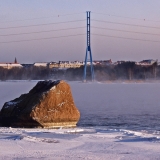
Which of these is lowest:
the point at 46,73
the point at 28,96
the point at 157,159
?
the point at 157,159

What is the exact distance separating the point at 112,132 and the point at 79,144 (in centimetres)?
229

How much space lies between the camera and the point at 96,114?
58.3 ft

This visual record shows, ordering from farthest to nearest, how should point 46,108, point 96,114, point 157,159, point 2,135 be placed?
point 96,114 → point 46,108 → point 2,135 → point 157,159

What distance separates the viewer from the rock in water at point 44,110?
1330cm

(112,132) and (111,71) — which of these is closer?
(112,132)

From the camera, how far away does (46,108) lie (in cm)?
1364

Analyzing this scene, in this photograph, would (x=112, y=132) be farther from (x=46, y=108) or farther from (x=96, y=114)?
(x=96, y=114)

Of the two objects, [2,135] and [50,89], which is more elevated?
[50,89]

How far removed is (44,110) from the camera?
44.5ft

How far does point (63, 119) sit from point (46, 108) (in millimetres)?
627

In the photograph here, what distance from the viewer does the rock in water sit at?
1330 centimetres

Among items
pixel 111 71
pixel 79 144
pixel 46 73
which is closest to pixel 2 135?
pixel 79 144

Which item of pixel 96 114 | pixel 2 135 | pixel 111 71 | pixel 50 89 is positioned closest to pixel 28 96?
pixel 50 89

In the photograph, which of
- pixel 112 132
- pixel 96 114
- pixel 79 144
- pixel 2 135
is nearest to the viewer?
pixel 79 144
